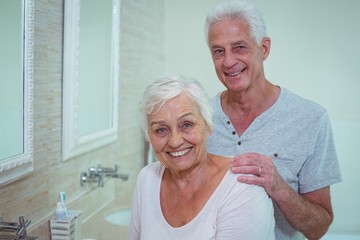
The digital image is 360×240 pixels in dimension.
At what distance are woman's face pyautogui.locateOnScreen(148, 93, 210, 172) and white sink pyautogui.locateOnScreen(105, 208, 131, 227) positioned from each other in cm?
85

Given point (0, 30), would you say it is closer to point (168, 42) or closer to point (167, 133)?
point (167, 133)

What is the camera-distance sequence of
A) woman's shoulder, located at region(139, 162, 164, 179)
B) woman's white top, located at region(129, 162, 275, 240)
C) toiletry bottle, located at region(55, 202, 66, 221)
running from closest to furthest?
woman's white top, located at region(129, 162, 275, 240) < woman's shoulder, located at region(139, 162, 164, 179) < toiletry bottle, located at region(55, 202, 66, 221)

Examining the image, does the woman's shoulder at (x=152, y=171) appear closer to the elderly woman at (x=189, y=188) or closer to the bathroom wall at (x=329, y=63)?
the elderly woman at (x=189, y=188)

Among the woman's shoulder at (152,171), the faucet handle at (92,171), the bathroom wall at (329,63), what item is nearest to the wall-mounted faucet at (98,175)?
the faucet handle at (92,171)

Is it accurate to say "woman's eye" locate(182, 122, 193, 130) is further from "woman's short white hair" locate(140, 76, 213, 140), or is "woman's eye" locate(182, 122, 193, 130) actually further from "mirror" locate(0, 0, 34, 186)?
"mirror" locate(0, 0, 34, 186)

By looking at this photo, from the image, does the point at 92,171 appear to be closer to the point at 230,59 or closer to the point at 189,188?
→ the point at 189,188

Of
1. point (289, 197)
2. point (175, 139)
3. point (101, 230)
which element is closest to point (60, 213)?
point (101, 230)

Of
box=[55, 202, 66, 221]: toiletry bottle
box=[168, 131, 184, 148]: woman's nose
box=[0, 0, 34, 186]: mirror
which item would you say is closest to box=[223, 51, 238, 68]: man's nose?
box=[168, 131, 184, 148]: woman's nose

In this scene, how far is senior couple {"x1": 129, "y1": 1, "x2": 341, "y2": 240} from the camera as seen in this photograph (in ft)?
3.41

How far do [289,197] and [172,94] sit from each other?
1.43 feet

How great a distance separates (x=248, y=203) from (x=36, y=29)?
0.86 metres

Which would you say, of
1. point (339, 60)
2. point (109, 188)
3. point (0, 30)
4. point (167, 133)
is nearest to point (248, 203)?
point (167, 133)

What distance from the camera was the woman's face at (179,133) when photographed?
3.52ft

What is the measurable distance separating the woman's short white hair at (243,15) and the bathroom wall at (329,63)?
5.71 feet
